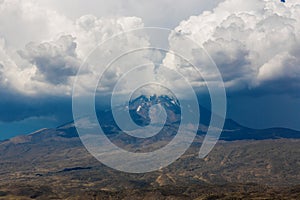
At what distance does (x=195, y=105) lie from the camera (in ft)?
193
